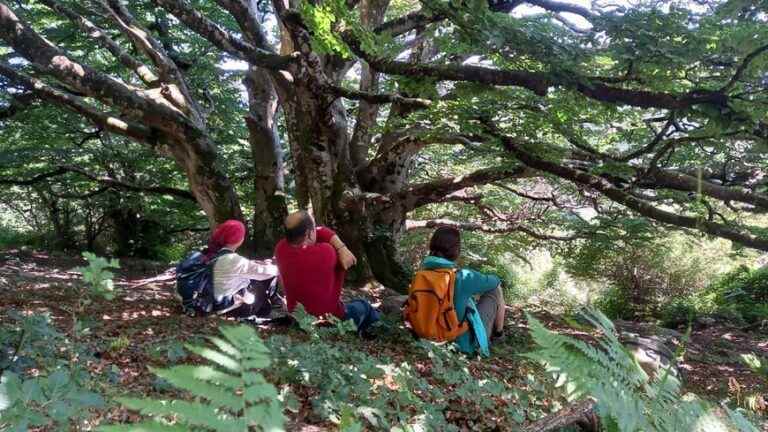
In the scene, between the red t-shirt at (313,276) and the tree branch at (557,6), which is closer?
the red t-shirt at (313,276)

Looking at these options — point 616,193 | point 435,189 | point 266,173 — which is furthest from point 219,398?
point 266,173

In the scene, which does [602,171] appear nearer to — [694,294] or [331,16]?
[331,16]

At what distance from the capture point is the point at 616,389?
157 centimetres

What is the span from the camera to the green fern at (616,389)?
1.41 metres

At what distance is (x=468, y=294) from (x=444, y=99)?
3.24m

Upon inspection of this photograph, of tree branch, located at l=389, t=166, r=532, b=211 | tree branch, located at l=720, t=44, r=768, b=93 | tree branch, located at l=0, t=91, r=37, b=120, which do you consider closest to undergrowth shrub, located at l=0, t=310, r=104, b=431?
tree branch, located at l=720, t=44, r=768, b=93

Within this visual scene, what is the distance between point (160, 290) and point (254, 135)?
11.0ft

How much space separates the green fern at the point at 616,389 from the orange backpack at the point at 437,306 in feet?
7.58

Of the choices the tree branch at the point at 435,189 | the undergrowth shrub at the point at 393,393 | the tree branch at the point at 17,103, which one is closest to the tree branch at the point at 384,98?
the tree branch at the point at 435,189

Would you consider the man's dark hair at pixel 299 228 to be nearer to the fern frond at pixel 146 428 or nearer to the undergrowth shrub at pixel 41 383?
the undergrowth shrub at pixel 41 383

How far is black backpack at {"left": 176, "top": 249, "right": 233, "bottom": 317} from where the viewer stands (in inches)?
189

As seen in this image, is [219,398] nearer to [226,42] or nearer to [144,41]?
[226,42]

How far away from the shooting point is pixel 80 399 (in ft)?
5.45

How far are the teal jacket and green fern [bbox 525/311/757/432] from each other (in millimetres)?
2380
